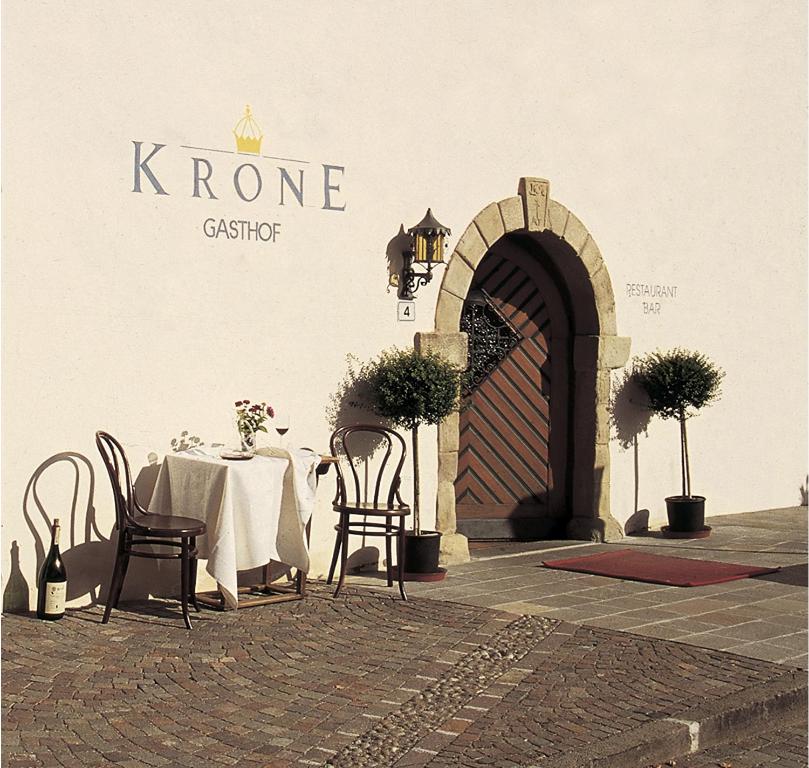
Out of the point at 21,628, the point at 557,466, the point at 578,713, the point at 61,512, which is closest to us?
the point at 578,713

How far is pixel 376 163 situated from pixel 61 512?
9.94 ft

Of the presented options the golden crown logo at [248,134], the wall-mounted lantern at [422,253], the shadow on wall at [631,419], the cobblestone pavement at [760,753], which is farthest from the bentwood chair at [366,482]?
the cobblestone pavement at [760,753]

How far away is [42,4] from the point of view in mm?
6887

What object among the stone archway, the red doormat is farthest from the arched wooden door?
the red doormat

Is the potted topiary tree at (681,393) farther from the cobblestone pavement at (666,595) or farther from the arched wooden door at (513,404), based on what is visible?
the arched wooden door at (513,404)

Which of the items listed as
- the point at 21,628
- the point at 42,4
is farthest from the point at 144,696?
the point at 42,4

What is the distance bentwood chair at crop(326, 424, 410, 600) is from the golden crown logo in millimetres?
1809

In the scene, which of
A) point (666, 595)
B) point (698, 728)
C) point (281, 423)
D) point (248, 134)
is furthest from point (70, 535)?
point (698, 728)

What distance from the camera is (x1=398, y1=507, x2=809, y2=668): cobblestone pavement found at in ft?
21.5

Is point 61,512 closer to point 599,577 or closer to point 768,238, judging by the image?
point 599,577

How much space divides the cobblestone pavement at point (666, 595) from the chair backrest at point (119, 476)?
1.60 m

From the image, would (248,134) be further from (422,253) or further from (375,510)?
(375,510)

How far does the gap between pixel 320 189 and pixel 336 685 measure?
3.63m

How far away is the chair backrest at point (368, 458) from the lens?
26.8 ft
